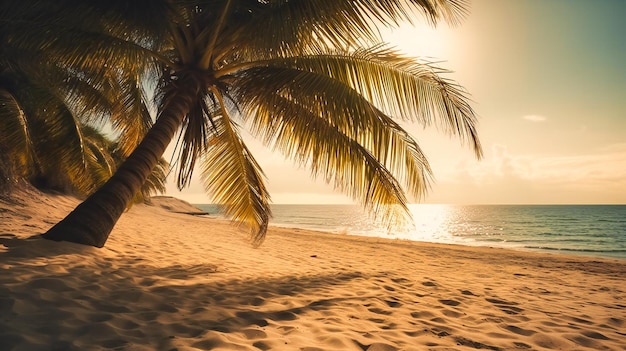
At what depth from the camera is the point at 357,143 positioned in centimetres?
595

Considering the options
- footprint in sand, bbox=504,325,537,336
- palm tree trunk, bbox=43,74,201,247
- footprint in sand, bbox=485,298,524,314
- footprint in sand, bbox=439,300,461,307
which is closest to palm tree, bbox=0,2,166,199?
palm tree trunk, bbox=43,74,201,247

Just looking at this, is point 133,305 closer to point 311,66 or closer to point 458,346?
point 458,346

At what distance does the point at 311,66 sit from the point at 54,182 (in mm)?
16845

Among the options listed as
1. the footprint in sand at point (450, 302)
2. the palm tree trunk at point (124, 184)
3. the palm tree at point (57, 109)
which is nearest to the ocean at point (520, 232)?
the footprint in sand at point (450, 302)

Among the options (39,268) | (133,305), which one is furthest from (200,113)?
(133,305)

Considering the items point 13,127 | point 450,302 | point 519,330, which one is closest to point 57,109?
point 13,127

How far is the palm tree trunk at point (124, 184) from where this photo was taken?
490 centimetres

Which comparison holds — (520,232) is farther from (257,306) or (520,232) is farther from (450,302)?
(257,306)

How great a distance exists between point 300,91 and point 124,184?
3.05 m

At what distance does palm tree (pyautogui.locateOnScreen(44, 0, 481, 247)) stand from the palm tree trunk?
2cm

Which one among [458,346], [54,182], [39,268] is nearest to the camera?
[458,346]

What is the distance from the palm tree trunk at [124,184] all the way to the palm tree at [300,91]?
2cm

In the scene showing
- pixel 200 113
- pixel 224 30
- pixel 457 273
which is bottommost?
pixel 457 273

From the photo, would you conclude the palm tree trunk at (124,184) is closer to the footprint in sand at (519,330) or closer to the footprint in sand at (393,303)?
the footprint in sand at (393,303)
